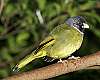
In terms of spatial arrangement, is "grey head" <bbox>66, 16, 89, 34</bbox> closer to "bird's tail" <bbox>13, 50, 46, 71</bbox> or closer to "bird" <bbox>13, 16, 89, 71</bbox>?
"bird" <bbox>13, 16, 89, 71</bbox>

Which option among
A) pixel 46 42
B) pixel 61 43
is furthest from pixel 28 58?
pixel 61 43

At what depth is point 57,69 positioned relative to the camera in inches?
94.3

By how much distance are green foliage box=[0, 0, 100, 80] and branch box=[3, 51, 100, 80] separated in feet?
4.71

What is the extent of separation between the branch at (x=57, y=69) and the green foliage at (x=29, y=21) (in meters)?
1.43

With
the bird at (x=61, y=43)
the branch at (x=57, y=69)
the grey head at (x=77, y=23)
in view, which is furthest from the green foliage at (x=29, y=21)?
the branch at (x=57, y=69)

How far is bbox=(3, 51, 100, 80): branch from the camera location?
2277mm

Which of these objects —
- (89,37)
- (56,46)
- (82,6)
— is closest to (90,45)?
(89,37)

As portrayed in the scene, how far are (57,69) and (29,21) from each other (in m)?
1.80

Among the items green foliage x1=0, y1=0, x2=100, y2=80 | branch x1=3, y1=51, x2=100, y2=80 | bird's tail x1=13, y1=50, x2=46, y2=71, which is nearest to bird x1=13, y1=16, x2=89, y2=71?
bird's tail x1=13, y1=50, x2=46, y2=71

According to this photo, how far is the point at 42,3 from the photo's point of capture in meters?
3.80

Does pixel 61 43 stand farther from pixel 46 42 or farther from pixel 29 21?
pixel 29 21

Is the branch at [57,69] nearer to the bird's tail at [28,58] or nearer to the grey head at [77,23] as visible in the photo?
the bird's tail at [28,58]

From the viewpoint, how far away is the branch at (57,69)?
228 centimetres

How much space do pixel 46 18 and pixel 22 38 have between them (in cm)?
41
